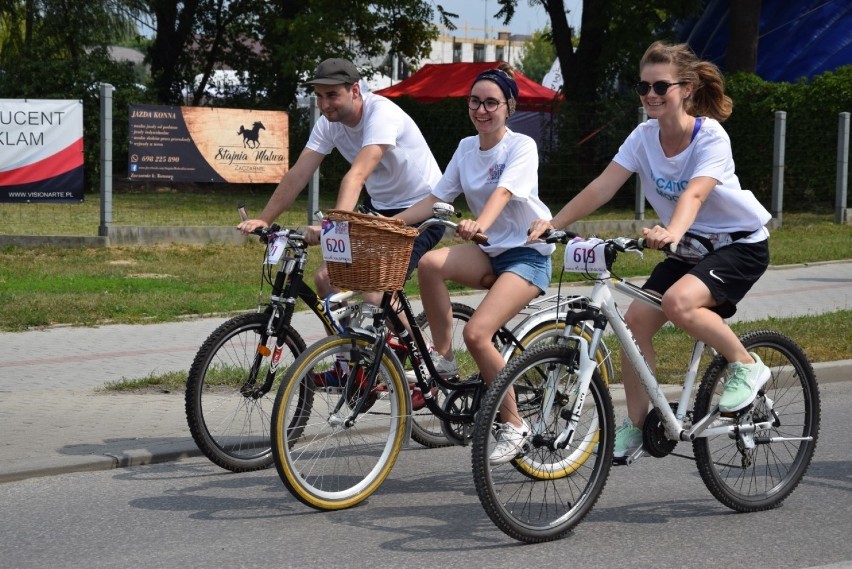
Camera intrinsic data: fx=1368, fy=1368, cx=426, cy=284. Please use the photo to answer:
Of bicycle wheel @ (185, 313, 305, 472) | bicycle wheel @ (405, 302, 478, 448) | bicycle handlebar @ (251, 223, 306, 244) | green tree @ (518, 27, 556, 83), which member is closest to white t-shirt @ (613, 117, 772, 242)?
bicycle wheel @ (405, 302, 478, 448)

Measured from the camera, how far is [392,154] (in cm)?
658

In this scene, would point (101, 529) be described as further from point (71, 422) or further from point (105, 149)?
point (105, 149)

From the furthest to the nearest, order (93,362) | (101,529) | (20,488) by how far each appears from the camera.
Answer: (93,362) < (20,488) < (101,529)

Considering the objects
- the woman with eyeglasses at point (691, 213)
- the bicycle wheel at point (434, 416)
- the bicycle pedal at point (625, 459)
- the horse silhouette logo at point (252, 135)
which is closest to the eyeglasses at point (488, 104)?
the woman with eyeglasses at point (691, 213)

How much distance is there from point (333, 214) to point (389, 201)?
1.47 m

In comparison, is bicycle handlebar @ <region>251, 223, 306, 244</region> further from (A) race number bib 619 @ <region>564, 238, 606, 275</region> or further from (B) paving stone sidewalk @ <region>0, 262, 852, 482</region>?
(A) race number bib 619 @ <region>564, 238, 606, 275</region>

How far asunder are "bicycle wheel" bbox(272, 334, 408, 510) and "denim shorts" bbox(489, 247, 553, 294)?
2.27 feet

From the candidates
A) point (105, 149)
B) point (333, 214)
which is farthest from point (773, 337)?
point (105, 149)

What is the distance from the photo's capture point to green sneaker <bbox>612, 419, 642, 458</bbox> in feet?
17.8

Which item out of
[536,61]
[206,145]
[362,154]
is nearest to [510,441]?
[362,154]

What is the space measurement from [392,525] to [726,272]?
1.66 metres

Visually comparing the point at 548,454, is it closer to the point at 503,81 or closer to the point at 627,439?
the point at 627,439

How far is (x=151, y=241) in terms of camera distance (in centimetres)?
1564

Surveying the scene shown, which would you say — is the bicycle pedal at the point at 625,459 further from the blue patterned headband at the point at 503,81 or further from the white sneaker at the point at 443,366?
the blue patterned headband at the point at 503,81
